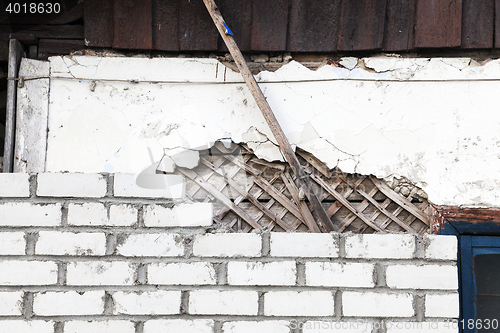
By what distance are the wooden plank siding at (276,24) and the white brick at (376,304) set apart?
145 cm

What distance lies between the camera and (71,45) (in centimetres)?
241

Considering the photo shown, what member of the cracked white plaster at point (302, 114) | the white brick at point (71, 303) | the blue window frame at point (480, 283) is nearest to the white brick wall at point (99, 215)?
the white brick at point (71, 303)

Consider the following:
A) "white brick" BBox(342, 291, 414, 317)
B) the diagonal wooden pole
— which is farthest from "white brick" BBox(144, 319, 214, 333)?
the diagonal wooden pole

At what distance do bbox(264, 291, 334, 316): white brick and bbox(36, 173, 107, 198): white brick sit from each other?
0.94 m

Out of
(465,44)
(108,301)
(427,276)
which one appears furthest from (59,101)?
(465,44)

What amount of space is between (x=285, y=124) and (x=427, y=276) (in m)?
1.14

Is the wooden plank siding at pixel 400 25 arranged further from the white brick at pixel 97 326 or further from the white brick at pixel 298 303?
the white brick at pixel 97 326

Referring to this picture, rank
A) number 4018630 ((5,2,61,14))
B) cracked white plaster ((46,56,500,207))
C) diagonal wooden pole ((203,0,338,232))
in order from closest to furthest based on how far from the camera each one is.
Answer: diagonal wooden pole ((203,0,338,232))
cracked white plaster ((46,56,500,207))
number 4018630 ((5,2,61,14))

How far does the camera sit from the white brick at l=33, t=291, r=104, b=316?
1.74 metres

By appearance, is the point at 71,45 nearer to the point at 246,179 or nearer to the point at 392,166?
the point at 246,179

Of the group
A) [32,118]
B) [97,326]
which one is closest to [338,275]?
[97,326]

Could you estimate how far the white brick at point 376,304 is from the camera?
1.75 meters

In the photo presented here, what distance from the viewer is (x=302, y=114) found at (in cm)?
234

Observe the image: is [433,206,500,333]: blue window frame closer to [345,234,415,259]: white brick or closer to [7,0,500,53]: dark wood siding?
[345,234,415,259]: white brick
